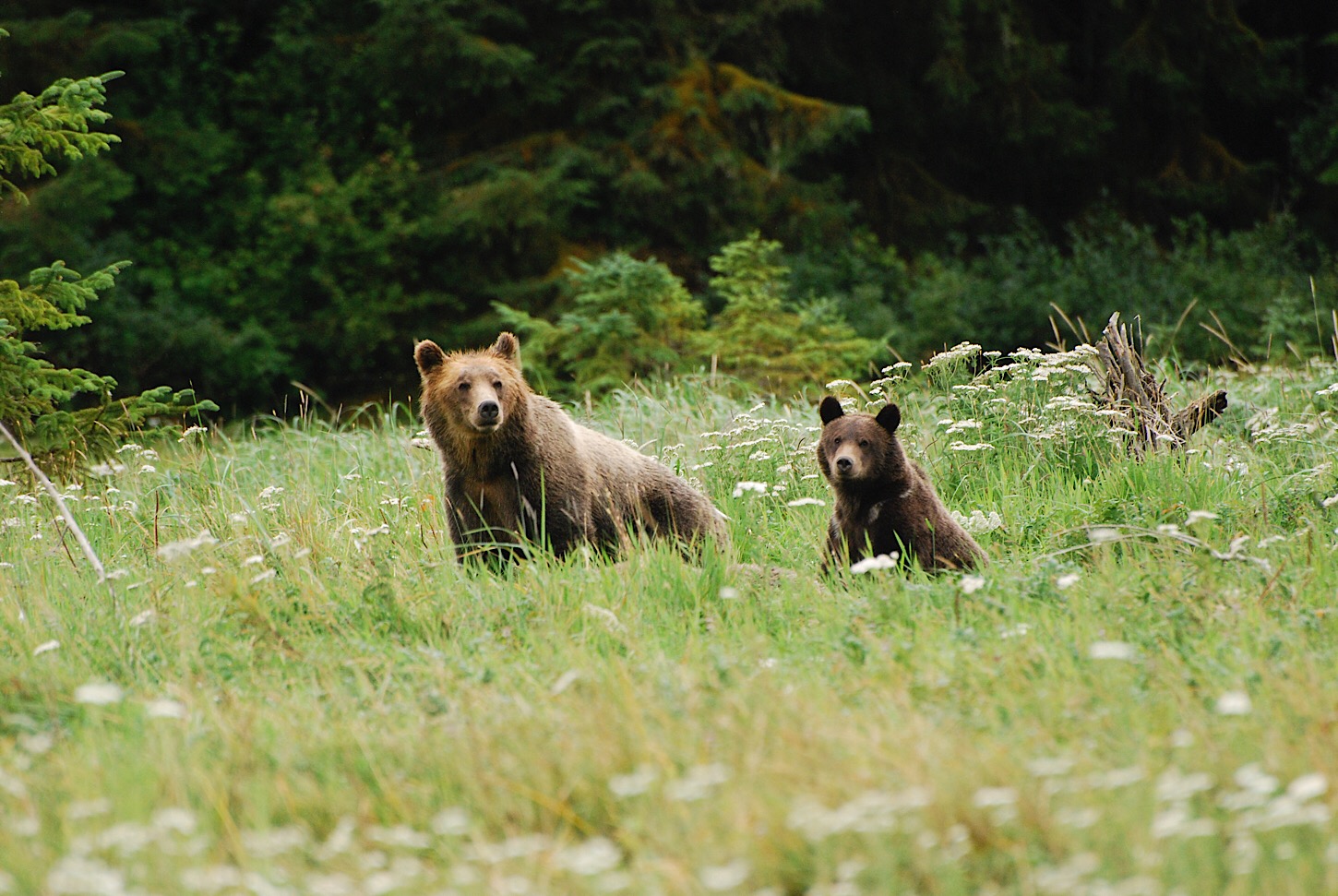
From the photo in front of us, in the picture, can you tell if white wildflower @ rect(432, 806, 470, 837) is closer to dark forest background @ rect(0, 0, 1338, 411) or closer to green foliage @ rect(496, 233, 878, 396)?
green foliage @ rect(496, 233, 878, 396)

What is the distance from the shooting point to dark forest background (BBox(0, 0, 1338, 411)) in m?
16.7

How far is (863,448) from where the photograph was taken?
550cm

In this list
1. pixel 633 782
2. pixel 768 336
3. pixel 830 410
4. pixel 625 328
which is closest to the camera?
pixel 633 782

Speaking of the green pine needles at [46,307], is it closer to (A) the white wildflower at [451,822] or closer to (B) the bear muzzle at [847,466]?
(B) the bear muzzle at [847,466]

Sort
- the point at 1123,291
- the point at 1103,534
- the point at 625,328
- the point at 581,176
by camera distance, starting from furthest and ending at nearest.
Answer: the point at 581,176 → the point at 1123,291 → the point at 625,328 → the point at 1103,534

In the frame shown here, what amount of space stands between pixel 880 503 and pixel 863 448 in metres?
0.27

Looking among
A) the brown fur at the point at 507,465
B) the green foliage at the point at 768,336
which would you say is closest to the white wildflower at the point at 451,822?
the brown fur at the point at 507,465

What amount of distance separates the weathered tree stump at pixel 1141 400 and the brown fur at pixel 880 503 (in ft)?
5.43

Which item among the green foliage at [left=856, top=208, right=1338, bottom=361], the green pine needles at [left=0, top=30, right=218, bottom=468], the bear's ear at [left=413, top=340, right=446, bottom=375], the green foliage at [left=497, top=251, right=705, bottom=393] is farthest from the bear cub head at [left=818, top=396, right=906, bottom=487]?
the green foliage at [left=856, top=208, right=1338, bottom=361]

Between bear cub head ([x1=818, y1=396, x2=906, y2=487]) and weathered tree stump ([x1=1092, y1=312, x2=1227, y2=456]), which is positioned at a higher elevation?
bear cub head ([x1=818, y1=396, x2=906, y2=487])

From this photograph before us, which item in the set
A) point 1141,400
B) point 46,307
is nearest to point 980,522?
point 1141,400

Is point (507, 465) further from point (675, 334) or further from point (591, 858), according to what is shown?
point (675, 334)

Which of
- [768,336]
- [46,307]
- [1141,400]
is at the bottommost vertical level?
[768,336]

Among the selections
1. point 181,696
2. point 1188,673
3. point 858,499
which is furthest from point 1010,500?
point 181,696
